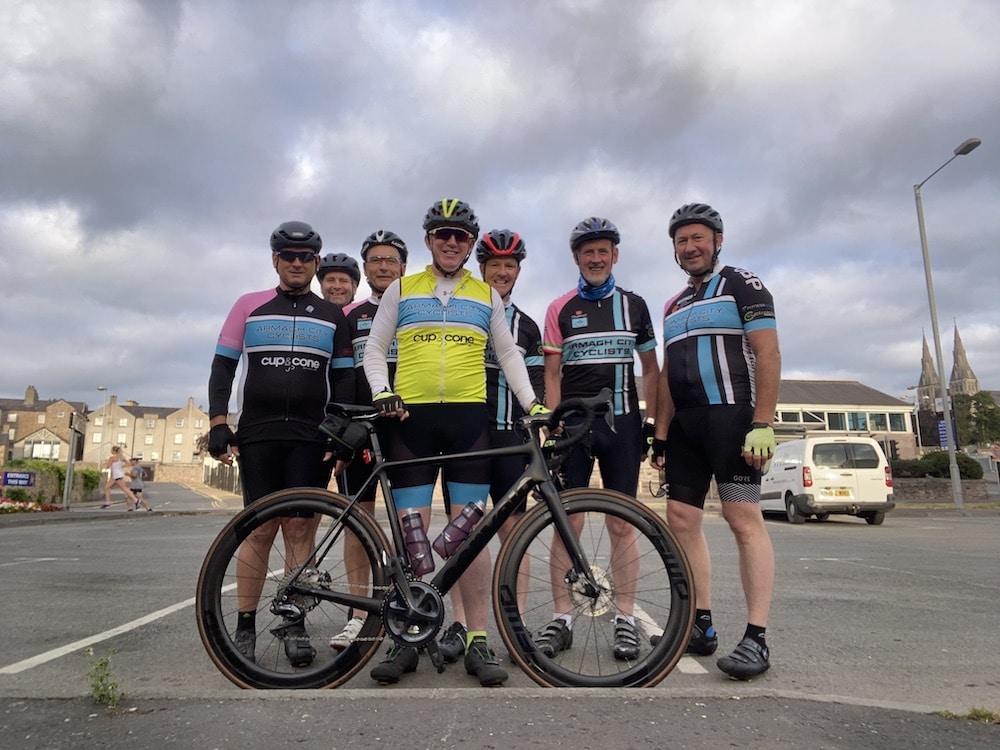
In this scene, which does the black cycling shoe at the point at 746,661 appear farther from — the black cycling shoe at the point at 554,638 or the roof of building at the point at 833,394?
the roof of building at the point at 833,394

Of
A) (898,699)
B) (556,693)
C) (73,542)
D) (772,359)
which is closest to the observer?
(556,693)

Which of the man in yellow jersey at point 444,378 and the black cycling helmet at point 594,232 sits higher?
the black cycling helmet at point 594,232

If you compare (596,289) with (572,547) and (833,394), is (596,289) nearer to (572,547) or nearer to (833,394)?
(572,547)

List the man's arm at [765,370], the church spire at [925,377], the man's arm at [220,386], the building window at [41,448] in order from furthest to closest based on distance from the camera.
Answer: the church spire at [925,377] < the building window at [41,448] < the man's arm at [220,386] < the man's arm at [765,370]

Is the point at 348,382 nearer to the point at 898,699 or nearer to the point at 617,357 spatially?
the point at 617,357

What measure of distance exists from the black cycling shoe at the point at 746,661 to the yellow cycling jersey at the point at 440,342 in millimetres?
1628

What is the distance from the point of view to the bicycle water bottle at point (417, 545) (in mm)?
3115

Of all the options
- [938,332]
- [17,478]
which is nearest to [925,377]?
[938,332]

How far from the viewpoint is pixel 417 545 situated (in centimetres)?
316

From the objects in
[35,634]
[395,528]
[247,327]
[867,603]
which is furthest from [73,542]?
[867,603]

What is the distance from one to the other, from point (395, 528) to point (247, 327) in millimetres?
1440

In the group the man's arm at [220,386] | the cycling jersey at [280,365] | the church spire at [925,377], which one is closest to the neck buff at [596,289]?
the cycling jersey at [280,365]

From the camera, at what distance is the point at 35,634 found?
169 inches

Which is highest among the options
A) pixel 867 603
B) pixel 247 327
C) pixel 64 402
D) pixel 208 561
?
pixel 64 402
